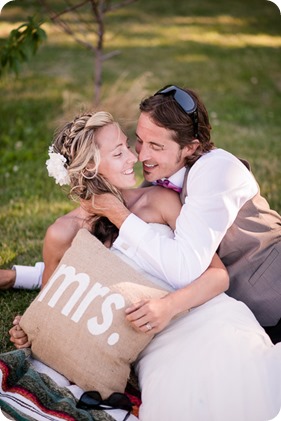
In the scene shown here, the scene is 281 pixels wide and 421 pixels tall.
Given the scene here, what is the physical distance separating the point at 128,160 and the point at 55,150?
0.41 m

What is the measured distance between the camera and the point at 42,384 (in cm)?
321

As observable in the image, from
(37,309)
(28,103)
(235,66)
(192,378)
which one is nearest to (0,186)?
(28,103)

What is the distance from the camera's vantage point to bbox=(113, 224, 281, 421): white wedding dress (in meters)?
2.91

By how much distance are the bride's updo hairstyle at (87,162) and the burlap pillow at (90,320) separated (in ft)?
0.90

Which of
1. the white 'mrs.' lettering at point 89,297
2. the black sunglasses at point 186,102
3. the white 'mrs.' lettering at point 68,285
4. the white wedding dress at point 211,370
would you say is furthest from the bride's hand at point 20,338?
the black sunglasses at point 186,102

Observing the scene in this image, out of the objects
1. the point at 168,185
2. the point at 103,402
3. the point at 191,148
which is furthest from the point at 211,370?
the point at 191,148

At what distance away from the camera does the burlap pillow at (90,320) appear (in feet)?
10.2

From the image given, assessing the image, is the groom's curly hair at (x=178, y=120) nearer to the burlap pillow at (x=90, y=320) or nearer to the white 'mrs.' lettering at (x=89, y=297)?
the burlap pillow at (x=90, y=320)

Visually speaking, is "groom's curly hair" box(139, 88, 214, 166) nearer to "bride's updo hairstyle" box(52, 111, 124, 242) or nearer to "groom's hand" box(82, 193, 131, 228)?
"bride's updo hairstyle" box(52, 111, 124, 242)

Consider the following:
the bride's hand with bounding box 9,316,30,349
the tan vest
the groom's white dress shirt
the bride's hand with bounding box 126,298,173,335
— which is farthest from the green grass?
the bride's hand with bounding box 126,298,173,335

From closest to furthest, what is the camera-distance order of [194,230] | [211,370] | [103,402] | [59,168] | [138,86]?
1. [211,370]
2. [103,402]
3. [194,230]
4. [59,168]
5. [138,86]

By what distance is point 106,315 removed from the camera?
313cm

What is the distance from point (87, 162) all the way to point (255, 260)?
0.99m

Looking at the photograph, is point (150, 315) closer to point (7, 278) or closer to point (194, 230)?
point (194, 230)
